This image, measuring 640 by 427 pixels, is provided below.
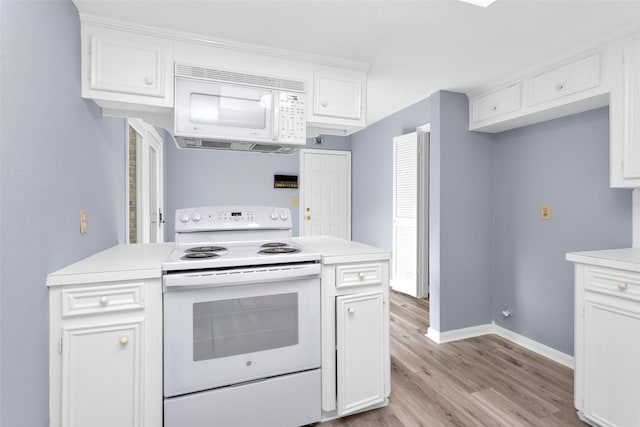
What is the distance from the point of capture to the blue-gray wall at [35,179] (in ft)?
3.58

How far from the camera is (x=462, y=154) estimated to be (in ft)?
9.91

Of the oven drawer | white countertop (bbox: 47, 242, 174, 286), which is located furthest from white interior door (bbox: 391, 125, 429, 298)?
white countertop (bbox: 47, 242, 174, 286)

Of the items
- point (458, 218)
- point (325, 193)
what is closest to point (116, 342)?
point (458, 218)

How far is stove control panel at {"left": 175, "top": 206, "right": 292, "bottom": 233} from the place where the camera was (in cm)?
213

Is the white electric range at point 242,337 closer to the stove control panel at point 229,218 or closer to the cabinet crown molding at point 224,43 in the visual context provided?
the stove control panel at point 229,218

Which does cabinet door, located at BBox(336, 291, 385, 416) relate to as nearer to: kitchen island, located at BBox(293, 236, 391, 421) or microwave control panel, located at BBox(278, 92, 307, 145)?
kitchen island, located at BBox(293, 236, 391, 421)

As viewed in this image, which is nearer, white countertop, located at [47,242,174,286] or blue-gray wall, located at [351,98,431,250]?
white countertop, located at [47,242,174,286]

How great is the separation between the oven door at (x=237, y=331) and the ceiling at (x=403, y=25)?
56.6 inches

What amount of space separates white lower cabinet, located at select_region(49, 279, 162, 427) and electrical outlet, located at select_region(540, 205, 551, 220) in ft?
9.60

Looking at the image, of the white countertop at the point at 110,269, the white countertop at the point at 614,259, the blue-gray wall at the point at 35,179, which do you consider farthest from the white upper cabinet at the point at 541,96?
A: the blue-gray wall at the point at 35,179

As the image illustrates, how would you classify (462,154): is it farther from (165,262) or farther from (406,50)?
(165,262)

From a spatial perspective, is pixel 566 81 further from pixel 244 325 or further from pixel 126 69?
pixel 126 69

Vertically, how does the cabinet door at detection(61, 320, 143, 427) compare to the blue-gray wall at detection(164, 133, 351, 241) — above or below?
below

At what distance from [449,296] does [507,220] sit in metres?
0.91
